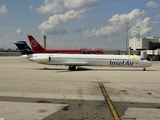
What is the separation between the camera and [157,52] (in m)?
71.4

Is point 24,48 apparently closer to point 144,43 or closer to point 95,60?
point 95,60

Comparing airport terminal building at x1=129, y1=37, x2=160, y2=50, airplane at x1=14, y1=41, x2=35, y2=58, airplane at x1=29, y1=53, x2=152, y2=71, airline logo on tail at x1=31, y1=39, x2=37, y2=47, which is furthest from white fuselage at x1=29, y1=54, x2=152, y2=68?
airport terminal building at x1=129, y1=37, x2=160, y2=50

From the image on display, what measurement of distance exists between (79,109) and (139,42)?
327 ft

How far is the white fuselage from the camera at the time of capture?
34.6m

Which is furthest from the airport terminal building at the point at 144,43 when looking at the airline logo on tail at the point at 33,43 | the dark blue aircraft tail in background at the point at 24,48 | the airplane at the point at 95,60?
the dark blue aircraft tail in background at the point at 24,48

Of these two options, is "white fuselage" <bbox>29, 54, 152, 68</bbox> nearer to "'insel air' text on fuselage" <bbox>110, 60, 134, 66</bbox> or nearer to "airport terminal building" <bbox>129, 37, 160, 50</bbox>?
"'insel air' text on fuselage" <bbox>110, 60, 134, 66</bbox>

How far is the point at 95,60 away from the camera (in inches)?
1379

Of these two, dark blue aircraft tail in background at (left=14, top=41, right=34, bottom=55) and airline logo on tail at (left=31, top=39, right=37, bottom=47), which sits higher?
airline logo on tail at (left=31, top=39, right=37, bottom=47)

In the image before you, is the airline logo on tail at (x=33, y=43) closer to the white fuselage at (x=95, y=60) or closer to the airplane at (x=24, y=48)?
the airplane at (x=24, y=48)

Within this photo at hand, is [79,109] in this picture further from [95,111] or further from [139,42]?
[139,42]

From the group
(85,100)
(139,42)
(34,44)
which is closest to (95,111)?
(85,100)

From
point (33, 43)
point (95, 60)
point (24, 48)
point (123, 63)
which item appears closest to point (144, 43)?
point (33, 43)

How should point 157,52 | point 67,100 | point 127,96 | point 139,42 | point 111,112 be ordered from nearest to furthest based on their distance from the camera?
1. point 111,112
2. point 67,100
3. point 127,96
4. point 157,52
5. point 139,42

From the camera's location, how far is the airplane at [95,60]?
114 feet
